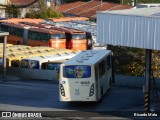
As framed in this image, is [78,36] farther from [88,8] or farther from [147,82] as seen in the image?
[88,8]

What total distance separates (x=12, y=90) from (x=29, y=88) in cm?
113

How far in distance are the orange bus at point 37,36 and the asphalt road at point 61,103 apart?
14.7 metres

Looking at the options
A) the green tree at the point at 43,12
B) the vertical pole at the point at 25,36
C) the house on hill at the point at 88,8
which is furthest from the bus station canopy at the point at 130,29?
the house on hill at the point at 88,8

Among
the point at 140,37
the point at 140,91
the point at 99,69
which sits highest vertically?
the point at 140,37

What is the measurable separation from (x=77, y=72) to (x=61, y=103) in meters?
2.04

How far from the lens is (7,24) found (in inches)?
1927

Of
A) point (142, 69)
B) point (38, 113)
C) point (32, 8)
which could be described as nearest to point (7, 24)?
point (32, 8)

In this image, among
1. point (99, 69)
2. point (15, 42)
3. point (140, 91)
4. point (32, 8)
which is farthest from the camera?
point (32, 8)

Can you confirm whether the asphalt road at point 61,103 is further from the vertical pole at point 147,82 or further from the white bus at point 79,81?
the vertical pole at point 147,82

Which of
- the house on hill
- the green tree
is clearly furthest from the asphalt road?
the house on hill

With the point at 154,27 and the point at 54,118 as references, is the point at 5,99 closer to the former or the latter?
the point at 54,118

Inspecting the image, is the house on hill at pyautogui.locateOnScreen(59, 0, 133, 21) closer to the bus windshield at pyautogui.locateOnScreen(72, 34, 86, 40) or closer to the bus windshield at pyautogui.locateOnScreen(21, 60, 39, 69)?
the bus windshield at pyautogui.locateOnScreen(72, 34, 86, 40)

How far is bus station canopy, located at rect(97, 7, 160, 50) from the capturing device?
17516 millimetres

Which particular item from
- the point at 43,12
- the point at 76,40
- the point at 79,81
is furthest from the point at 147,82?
the point at 43,12
